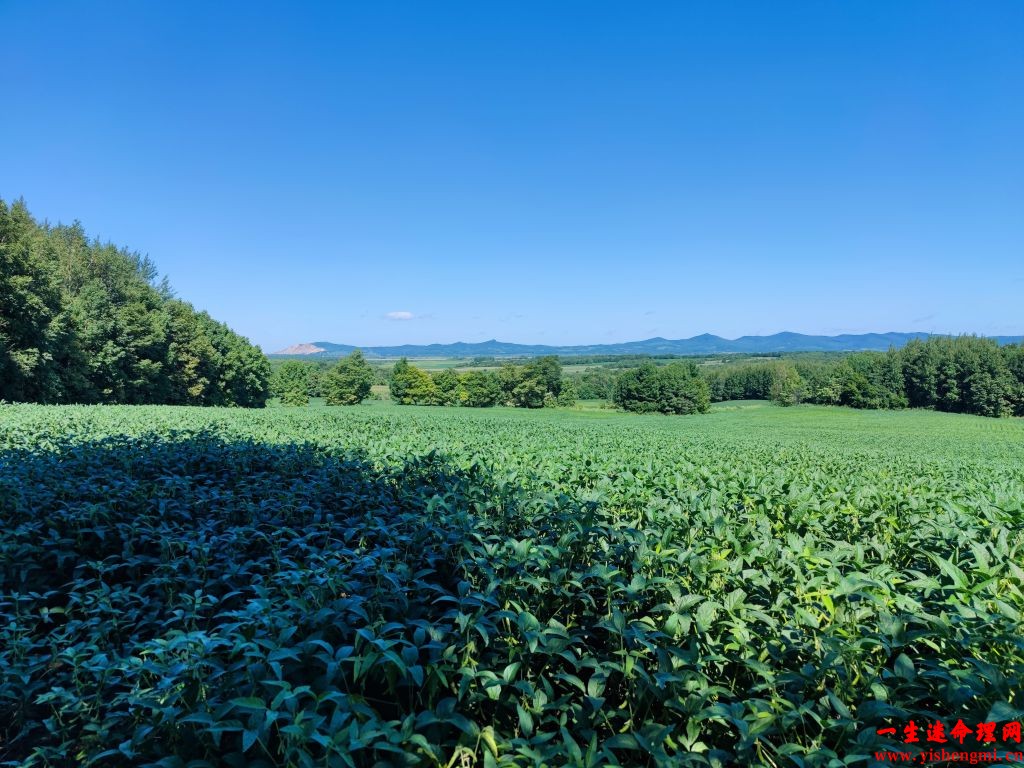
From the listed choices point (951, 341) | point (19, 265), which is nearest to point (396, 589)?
point (19, 265)

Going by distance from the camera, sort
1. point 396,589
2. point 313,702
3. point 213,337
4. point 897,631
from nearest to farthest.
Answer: point 313,702 < point 897,631 < point 396,589 < point 213,337

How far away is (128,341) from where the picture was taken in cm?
4266

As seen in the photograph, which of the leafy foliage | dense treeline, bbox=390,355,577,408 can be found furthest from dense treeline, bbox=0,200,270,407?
dense treeline, bbox=390,355,577,408

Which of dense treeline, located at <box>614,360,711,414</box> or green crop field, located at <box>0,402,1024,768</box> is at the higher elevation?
green crop field, located at <box>0,402,1024,768</box>

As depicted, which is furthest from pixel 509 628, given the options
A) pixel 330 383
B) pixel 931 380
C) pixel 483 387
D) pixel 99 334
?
pixel 931 380

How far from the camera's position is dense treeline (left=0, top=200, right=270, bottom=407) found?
30688 mm

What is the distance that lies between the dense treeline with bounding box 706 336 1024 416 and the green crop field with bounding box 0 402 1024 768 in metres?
87.0

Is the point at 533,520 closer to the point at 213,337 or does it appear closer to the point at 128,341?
the point at 128,341

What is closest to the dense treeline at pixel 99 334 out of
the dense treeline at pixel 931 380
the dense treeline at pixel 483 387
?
the dense treeline at pixel 483 387

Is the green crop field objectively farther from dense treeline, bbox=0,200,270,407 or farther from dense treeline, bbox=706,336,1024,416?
dense treeline, bbox=706,336,1024,416

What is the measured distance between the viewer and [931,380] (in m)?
73.6

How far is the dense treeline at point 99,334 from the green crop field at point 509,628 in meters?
35.7

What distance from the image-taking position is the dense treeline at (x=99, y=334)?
30.7 metres

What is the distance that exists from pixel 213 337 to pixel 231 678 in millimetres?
63538
